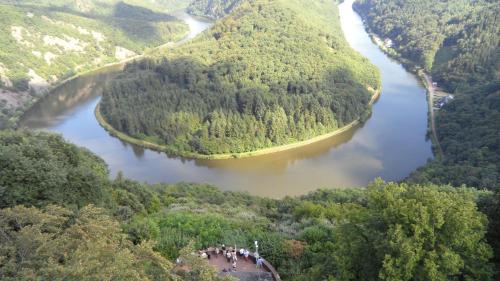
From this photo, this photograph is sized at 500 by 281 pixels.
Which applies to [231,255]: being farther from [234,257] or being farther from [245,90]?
[245,90]

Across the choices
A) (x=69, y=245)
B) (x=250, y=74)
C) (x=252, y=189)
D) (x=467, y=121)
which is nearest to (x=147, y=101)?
(x=250, y=74)

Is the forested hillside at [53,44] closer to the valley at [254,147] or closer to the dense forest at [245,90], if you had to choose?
the valley at [254,147]

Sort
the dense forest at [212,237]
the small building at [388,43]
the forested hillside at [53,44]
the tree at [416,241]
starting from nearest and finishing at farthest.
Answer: the dense forest at [212,237] < the tree at [416,241] < the forested hillside at [53,44] < the small building at [388,43]

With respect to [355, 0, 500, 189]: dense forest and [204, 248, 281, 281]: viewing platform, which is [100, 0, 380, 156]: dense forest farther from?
[204, 248, 281, 281]: viewing platform

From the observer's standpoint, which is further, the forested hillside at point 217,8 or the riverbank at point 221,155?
the forested hillside at point 217,8

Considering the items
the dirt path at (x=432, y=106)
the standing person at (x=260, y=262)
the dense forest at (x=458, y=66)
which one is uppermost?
the standing person at (x=260, y=262)

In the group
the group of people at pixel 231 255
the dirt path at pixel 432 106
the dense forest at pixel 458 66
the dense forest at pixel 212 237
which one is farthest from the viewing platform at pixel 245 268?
the dirt path at pixel 432 106
